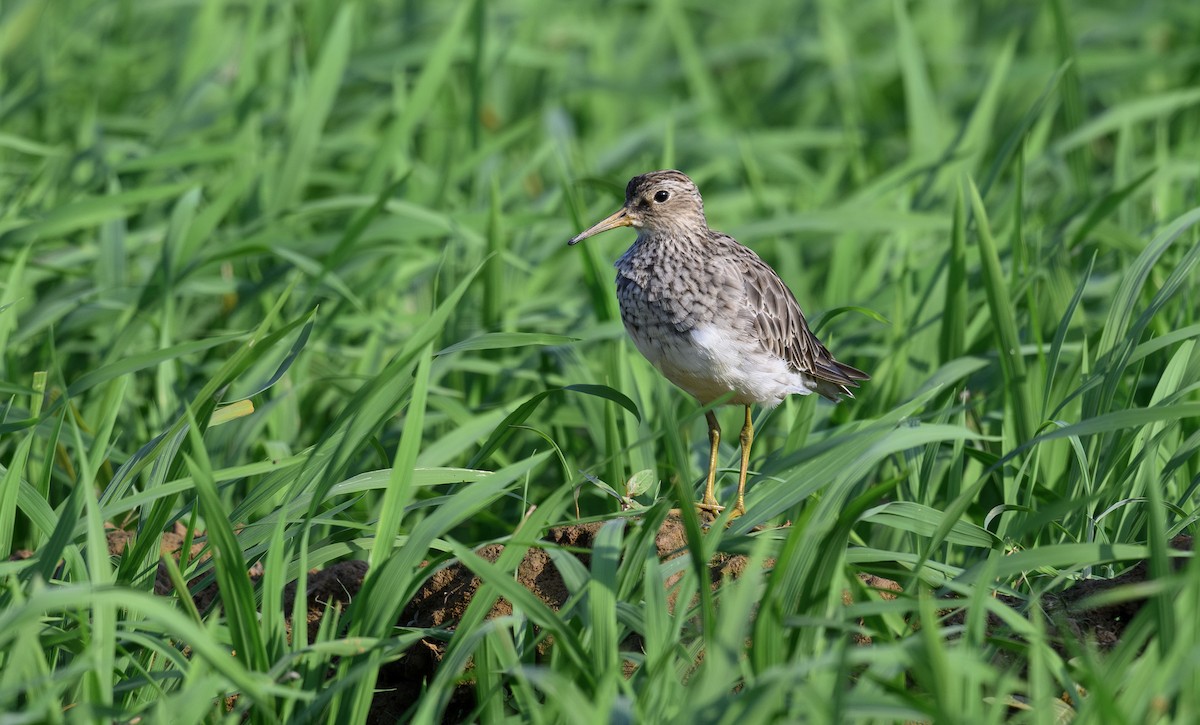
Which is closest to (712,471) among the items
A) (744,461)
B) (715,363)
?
(744,461)

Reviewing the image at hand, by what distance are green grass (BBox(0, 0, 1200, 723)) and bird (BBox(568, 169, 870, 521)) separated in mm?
232

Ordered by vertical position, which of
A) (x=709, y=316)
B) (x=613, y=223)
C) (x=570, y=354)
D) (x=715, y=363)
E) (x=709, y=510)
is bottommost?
(x=709, y=510)

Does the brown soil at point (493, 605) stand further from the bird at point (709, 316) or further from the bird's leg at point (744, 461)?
the bird at point (709, 316)

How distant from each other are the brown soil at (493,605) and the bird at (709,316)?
0.65m

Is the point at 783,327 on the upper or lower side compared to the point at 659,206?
lower

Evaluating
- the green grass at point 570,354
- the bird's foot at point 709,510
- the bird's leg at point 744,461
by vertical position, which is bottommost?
the bird's foot at point 709,510

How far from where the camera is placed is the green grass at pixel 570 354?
3.27 metres

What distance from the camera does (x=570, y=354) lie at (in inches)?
225

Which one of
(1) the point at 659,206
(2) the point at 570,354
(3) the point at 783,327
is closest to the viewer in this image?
(3) the point at 783,327

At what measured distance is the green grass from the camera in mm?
3271

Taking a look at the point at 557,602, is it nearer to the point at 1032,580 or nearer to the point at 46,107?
the point at 1032,580

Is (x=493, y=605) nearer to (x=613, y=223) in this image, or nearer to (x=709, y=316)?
(x=709, y=316)

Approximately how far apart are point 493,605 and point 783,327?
5.94ft

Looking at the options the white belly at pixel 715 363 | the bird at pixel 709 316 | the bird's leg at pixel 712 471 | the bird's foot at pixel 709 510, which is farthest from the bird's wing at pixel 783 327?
the bird's foot at pixel 709 510
